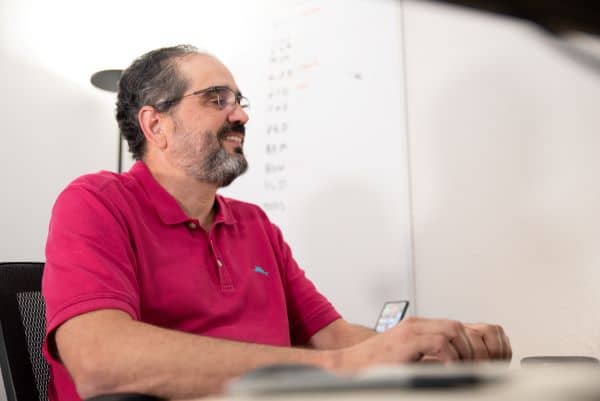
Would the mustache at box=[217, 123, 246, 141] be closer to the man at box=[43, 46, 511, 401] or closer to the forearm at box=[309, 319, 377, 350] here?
the man at box=[43, 46, 511, 401]

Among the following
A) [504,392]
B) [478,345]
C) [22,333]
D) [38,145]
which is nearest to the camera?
[504,392]

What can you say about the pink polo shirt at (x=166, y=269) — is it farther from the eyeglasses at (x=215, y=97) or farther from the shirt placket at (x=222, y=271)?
the eyeglasses at (x=215, y=97)

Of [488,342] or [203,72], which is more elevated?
[203,72]

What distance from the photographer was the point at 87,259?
0.96 meters

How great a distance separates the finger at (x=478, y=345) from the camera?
3.01 ft

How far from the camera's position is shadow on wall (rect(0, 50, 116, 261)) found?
201 centimetres

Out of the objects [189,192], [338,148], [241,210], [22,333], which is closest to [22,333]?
[22,333]

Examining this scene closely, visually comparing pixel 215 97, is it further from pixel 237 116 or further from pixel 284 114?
pixel 284 114

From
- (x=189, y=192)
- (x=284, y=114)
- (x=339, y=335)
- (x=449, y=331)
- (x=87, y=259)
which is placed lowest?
(x=339, y=335)

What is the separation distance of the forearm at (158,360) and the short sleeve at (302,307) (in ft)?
1.69

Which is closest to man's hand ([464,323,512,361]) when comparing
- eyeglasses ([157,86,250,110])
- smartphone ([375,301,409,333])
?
smartphone ([375,301,409,333])

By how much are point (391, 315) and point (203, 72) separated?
0.78m

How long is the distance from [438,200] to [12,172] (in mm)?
1446

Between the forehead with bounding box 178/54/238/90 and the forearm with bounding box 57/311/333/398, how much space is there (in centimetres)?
72
